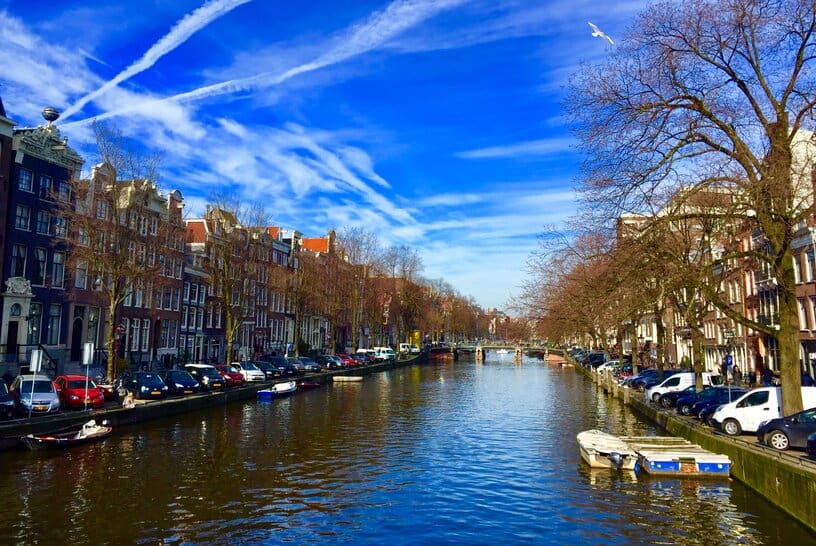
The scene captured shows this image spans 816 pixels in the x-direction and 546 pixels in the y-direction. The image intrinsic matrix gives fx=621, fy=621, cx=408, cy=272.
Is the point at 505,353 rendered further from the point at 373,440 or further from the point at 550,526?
the point at 550,526

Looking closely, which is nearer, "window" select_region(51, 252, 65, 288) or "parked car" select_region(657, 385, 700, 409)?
"parked car" select_region(657, 385, 700, 409)

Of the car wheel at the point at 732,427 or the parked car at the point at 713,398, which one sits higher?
the parked car at the point at 713,398

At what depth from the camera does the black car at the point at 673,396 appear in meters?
35.4

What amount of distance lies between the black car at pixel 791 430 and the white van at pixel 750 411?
3.68 meters

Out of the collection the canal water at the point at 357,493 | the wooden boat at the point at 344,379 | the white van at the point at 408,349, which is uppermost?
the white van at the point at 408,349

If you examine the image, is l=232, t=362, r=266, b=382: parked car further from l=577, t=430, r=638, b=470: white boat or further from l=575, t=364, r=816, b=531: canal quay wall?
l=575, t=364, r=816, b=531: canal quay wall

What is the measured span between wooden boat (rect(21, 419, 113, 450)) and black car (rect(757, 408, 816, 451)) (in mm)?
26279

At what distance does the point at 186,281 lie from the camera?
68.0 metres

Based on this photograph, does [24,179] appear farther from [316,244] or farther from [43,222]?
[316,244]

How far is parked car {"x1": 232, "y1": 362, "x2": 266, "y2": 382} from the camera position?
53.8 m

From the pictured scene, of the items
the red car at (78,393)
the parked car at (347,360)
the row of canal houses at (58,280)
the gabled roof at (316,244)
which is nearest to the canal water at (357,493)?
the red car at (78,393)

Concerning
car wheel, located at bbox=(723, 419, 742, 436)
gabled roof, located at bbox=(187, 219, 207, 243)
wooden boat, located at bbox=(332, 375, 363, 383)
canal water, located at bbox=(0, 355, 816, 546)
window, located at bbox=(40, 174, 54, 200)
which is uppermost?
gabled roof, located at bbox=(187, 219, 207, 243)

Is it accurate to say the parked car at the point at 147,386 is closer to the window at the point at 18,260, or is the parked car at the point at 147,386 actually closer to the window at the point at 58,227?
the window at the point at 18,260

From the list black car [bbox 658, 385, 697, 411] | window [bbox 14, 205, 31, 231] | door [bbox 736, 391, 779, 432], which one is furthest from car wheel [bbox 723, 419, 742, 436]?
window [bbox 14, 205, 31, 231]
